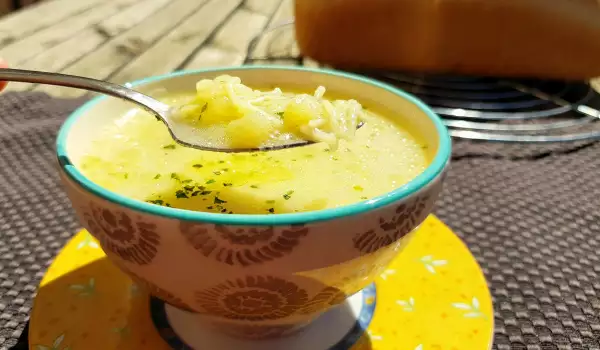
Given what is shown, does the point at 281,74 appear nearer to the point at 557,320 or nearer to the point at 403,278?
the point at 403,278

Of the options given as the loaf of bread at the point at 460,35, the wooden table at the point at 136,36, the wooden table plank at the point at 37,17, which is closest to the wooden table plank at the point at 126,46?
the wooden table at the point at 136,36

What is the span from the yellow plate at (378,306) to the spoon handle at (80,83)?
0.22 m

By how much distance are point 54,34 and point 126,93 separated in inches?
55.3

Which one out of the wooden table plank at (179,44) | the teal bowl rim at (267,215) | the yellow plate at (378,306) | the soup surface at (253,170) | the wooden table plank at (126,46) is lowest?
the wooden table plank at (179,44)

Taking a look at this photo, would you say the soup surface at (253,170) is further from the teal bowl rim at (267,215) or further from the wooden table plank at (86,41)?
the wooden table plank at (86,41)

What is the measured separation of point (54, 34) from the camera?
1.87 meters

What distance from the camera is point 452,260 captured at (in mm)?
738

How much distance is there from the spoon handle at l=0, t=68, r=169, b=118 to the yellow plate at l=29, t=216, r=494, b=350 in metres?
0.22

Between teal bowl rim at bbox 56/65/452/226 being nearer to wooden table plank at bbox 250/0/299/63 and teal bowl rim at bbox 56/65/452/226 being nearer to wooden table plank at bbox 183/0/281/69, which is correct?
wooden table plank at bbox 183/0/281/69

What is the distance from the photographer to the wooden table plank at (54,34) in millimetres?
1667

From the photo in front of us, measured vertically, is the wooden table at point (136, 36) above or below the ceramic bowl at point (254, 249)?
below

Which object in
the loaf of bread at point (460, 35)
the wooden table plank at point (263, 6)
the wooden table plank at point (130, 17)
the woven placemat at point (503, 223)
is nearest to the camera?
the woven placemat at point (503, 223)

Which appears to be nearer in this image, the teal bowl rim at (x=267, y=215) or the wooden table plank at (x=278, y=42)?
the teal bowl rim at (x=267, y=215)

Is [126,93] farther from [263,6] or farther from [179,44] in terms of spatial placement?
[263,6]
